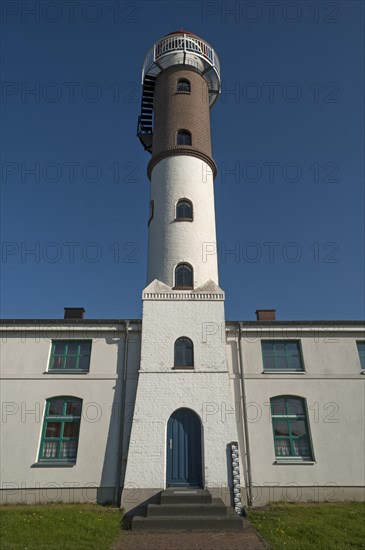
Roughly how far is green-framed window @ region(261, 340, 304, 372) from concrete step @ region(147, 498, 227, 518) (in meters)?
6.01

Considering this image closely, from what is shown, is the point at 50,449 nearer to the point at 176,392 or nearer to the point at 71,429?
the point at 71,429

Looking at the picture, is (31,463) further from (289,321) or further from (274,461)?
(289,321)

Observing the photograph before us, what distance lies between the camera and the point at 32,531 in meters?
9.60

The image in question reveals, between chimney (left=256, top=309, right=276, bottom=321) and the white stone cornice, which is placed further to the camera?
chimney (left=256, top=309, right=276, bottom=321)

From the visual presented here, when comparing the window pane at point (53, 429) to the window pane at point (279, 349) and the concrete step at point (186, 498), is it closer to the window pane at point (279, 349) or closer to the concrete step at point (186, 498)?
the concrete step at point (186, 498)

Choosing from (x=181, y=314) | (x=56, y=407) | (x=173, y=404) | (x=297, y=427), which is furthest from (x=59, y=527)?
(x=297, y=427)

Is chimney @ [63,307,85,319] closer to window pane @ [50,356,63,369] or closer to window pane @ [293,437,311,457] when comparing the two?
window pane @ [50,356,63,369]

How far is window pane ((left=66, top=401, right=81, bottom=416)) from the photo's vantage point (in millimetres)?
14750

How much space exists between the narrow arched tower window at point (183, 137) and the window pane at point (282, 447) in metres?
14.5

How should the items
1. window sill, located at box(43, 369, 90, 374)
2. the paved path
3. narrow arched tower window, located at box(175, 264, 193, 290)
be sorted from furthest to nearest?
1. narrow arched tower window, located at box(175, 264, 193, 290)
2. window sill, located at box(43, 369, 90, 374)
3. the paved path

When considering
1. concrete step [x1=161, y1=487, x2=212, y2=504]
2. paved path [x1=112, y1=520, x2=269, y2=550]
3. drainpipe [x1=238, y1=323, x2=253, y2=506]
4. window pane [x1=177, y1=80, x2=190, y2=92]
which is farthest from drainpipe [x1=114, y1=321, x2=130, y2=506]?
window pane [x1=177, y1=80, x2=190, y2=92]

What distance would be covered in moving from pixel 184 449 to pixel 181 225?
368 inches

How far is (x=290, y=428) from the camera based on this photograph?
48.2ft

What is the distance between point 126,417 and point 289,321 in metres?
7.91
